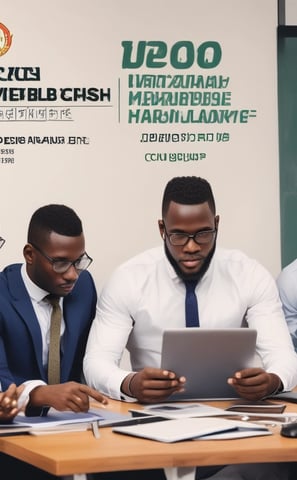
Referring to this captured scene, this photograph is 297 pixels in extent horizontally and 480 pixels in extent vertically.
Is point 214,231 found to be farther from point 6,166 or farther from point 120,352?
point 6,166

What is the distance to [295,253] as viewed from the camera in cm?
539

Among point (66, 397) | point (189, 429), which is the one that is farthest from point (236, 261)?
point (189, 429)

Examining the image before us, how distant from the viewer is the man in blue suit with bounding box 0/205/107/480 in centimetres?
369

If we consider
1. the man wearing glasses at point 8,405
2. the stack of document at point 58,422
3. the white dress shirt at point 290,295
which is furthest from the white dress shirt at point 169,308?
the man wearing glasses at point 8,405

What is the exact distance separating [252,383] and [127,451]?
0.84 m

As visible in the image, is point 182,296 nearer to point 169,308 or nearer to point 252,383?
point 169,308

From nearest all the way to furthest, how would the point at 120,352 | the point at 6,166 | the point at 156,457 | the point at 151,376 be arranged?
the point at 156,457 < the point at 151,376 < the point at 120,352 < the point at 6,166

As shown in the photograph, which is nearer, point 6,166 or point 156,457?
point 156,457

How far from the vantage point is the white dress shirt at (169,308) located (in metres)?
3.79

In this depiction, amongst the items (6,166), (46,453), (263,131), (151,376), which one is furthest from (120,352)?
(263,131)

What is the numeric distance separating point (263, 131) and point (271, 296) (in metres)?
1.66

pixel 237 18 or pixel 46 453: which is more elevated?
pixel 237 18

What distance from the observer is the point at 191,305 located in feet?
12.7

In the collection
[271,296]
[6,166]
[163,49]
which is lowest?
[271,296]
